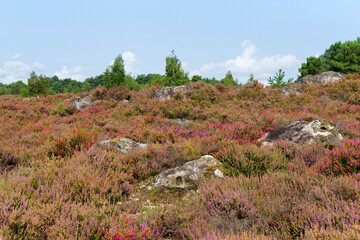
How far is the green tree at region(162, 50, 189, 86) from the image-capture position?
27.1 metres

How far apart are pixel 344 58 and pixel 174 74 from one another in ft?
129

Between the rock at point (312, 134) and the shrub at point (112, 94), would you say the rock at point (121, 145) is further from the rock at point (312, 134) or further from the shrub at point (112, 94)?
the shrub at point (112, 94)

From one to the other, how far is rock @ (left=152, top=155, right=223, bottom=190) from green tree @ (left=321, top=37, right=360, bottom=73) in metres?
49.3

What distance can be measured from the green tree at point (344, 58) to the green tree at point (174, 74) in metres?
35.0

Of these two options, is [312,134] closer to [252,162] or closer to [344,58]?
[252,162]

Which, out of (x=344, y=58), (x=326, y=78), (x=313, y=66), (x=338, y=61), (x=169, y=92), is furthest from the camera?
(x=338, y=61)

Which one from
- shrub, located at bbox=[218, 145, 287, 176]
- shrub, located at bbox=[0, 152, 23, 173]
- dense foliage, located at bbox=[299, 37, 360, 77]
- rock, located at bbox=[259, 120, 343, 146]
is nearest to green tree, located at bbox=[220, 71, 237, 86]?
dense foliage, located at bbox=[299, 37, 360, 77]

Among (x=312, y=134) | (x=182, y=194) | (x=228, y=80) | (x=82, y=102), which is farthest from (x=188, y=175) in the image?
(x=228, y=80)

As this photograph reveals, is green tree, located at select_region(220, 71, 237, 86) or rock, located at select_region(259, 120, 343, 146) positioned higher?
green tree, located at select_region(220, 71, 237, 86)

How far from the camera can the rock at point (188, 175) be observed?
14.0 feet

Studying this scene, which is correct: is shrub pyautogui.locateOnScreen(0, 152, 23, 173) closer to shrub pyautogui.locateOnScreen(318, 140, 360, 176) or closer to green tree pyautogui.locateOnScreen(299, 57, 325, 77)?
shrub pyautogui.locateOnScreen(318, 140, 360, 176)

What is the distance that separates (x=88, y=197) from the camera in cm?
331

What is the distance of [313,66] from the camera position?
1750 inches

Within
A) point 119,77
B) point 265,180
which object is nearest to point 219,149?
point 265,180
